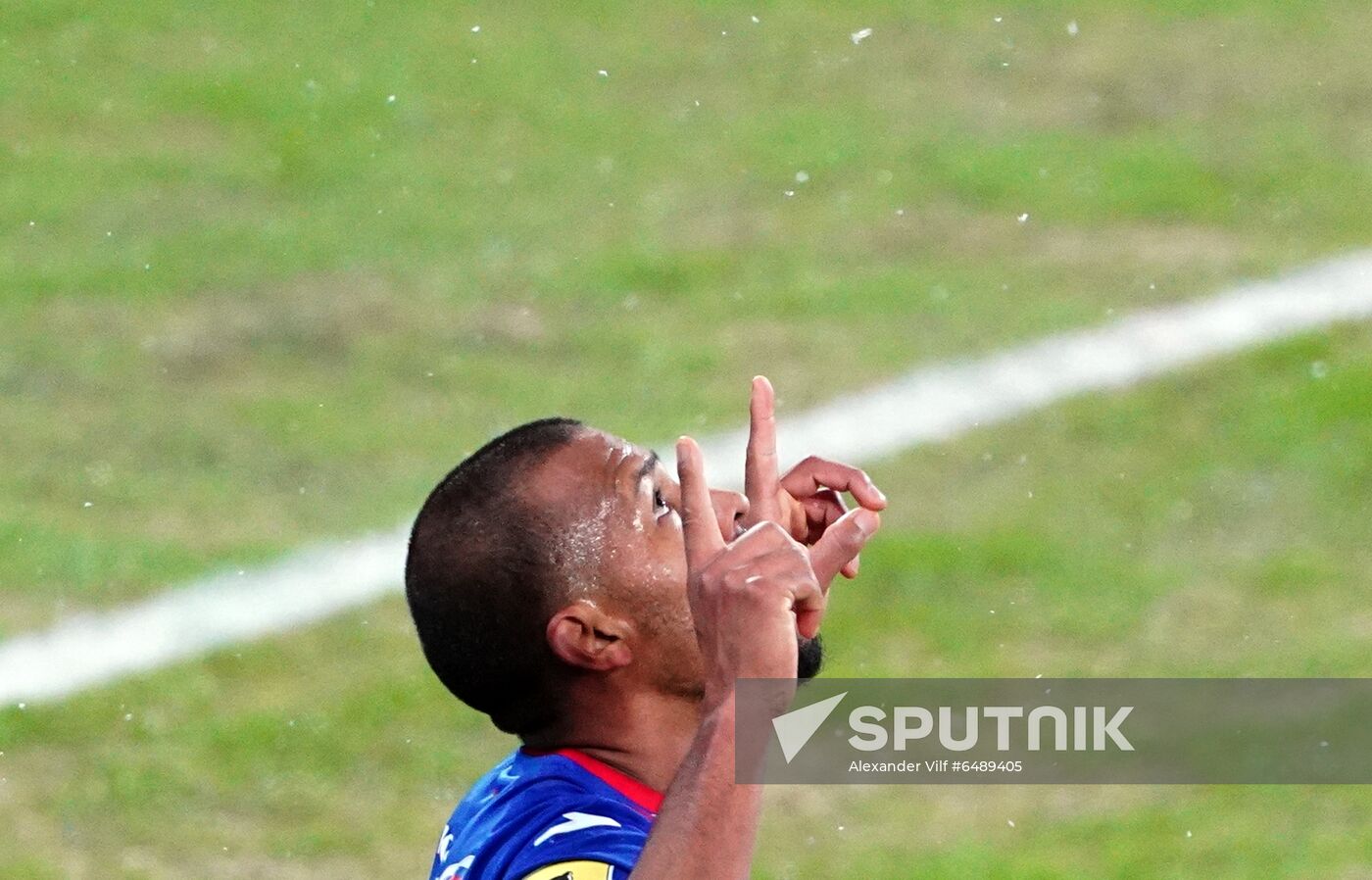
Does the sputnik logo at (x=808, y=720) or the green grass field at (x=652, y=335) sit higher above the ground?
the green grass field at (x=652, y=335)

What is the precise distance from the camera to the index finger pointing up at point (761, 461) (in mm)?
2818

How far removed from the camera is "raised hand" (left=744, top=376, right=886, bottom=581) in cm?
267

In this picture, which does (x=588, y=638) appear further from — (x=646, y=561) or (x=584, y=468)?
(x=584, y=468)

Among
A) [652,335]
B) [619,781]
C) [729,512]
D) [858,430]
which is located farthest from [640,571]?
[652,335]

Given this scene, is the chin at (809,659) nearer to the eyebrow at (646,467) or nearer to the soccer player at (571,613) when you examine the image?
the soccer player at (571,613)

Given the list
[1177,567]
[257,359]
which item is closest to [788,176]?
[257,359]

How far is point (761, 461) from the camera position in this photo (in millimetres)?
2820

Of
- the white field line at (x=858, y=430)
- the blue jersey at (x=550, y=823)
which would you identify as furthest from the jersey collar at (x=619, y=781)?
the white field line at (x=858, y=430)

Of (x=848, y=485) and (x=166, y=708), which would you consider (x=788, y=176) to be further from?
(x=848, y=485)

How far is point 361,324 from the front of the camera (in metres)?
8.14

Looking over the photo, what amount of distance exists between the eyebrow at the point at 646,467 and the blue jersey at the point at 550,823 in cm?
37

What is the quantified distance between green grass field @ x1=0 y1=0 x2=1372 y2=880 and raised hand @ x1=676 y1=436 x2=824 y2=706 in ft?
9.43

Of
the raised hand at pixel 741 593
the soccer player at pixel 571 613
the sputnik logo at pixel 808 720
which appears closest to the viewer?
the raised hand at pixel 741 593

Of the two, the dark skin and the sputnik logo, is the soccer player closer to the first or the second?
the dark skin
